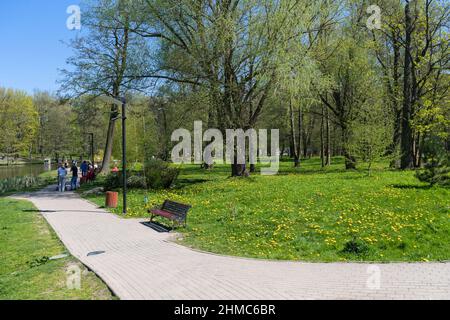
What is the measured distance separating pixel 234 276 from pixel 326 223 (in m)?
4.36

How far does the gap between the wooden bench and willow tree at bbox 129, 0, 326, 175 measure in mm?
8547

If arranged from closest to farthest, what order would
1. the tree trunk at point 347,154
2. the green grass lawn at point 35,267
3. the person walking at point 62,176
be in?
the green grass lawn at point 35,267
the person walking at point 62,176
the tree trunk at point 347,154

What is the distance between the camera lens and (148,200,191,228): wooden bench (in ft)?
→ 36.5

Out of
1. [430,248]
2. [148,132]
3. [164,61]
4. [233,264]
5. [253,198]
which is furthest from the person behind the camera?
[148,132]

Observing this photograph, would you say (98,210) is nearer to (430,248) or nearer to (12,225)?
(12,225)

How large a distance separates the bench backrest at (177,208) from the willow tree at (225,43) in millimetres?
8437

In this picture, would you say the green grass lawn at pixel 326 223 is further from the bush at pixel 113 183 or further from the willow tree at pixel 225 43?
the willow tree at pixel 225 43

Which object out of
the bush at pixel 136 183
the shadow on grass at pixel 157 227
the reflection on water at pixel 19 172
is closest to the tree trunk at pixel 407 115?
the bush at pixel 136 183

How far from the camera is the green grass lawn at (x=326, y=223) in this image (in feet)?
27.3

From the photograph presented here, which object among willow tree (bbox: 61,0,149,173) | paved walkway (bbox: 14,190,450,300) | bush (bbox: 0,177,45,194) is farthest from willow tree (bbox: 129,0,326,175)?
bush (bbox: 0,177,45,194)

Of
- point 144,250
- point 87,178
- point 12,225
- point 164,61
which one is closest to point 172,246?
point 144,250

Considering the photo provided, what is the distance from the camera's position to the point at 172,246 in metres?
9.12

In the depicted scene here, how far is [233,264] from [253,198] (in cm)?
725

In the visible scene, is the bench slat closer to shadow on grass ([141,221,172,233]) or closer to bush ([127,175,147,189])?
shadow on grass ([141,221,172,233])
